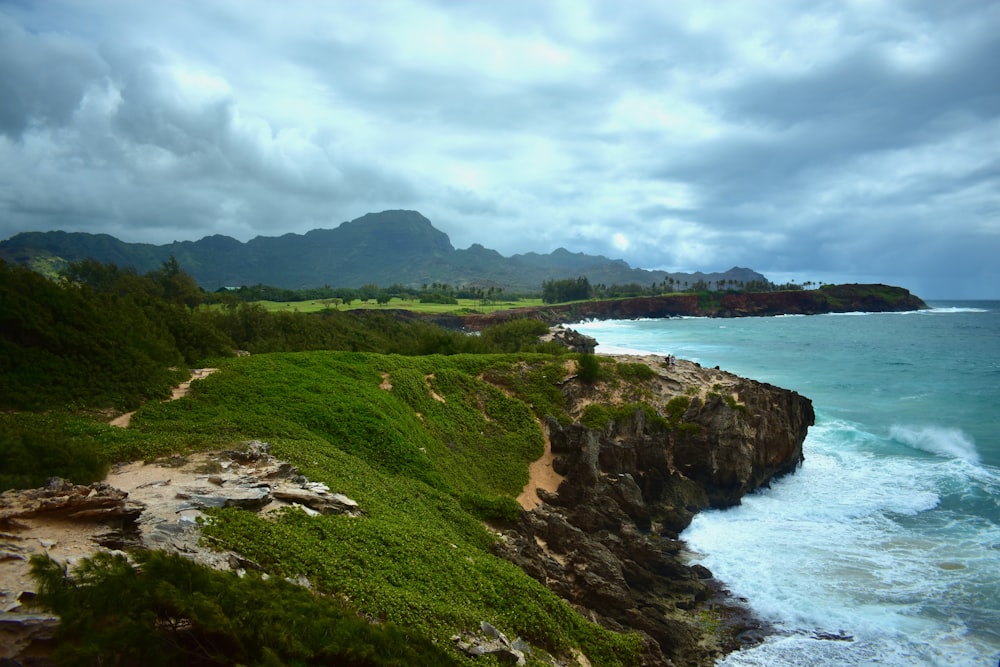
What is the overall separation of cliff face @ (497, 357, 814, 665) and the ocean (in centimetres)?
122

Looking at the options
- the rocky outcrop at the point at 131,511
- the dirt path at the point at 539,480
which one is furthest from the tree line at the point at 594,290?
the rocky outcrop at the point at 131,511

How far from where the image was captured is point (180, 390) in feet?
71.7

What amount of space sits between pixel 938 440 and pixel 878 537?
65.3 ft

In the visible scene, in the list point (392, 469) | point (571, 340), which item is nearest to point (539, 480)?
point (392, 469)

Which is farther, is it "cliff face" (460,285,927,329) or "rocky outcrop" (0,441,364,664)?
"cliff face" (460,285,927,329)

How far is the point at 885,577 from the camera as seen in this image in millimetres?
20641

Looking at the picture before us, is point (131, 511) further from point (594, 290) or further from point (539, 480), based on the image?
point (594, 290)

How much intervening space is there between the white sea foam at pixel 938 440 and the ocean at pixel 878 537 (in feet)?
0.42

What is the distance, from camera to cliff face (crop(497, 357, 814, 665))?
17.1 meters

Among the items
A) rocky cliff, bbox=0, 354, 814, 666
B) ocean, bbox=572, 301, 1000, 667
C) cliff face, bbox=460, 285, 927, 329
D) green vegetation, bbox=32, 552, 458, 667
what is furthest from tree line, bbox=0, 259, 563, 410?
cliff face, bbox=460, 285, 927, 329

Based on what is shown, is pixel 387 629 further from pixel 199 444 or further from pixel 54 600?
pixel 199 444

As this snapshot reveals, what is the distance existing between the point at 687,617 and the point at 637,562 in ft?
8.76

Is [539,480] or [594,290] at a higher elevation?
[594,290]

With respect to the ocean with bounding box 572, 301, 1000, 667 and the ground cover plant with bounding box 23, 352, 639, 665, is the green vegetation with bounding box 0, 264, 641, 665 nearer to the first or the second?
the ground cover plant with bounding box 23, 352, 639, 665
